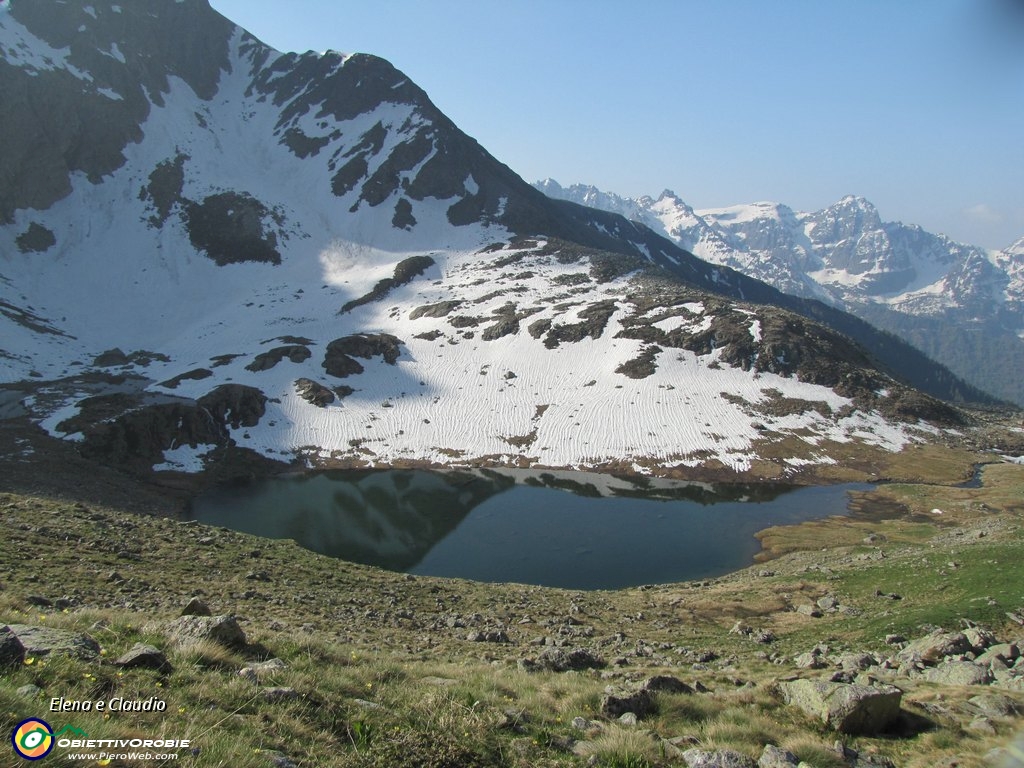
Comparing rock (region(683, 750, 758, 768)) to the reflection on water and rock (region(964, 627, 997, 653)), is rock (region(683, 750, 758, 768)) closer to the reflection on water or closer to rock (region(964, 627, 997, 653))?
rock (region(964, 627, 997, 653))

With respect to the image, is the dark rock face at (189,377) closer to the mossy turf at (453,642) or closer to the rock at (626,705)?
the mossy turf at (453,642)

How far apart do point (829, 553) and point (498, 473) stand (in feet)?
114

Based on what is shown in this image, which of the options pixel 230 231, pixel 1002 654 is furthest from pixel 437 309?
pixel 1002 654

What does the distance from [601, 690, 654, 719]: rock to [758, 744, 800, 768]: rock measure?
97.7 inches

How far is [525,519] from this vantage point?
1967 inches

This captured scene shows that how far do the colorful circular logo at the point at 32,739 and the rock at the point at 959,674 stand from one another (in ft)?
57.2

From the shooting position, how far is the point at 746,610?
89.8 feet

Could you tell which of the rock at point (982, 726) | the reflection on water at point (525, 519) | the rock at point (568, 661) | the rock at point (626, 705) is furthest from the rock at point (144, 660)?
the reflection on water at point (525, 519)

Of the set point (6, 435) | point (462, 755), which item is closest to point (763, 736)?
point (462, 755)

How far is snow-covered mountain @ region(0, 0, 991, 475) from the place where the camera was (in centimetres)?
6919

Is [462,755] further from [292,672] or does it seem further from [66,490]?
[66,490]

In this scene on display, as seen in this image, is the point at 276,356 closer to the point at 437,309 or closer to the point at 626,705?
the point at 437,309

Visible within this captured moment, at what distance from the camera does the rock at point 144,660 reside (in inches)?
316

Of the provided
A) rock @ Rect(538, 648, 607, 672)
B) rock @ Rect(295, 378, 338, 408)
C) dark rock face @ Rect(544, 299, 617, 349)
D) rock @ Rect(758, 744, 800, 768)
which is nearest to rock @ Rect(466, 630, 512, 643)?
rock @ Rect(538, 648, 607, 672)
